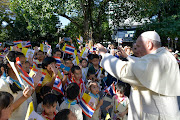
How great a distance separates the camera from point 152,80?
176 centimetres

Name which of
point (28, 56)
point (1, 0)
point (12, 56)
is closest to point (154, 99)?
point (12, 56)

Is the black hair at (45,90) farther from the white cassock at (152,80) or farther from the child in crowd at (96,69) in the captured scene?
the child in crowd at (96,69)

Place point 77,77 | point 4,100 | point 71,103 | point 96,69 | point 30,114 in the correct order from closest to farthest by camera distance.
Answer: point 4,100, point 30,114, point 71,103, point 77,77, point 96,69

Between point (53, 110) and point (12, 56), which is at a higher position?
point (12, 56)

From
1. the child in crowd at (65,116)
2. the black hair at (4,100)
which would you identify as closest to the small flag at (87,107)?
the child in crowd at (65,116)

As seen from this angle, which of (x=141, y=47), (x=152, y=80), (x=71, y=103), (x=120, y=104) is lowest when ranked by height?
(x=120, y=104)

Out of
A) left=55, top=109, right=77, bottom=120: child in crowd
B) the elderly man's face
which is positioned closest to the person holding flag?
left=55, top=109, right=77, bottom=120: child in crowd

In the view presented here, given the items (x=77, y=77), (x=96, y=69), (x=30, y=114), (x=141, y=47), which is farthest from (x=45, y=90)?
(x=96, y=69)

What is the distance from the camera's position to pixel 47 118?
221 cm

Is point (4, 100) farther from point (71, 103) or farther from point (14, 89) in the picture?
point (71, 103)

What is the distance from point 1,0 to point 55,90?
22.1 m

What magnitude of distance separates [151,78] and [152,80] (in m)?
0.03

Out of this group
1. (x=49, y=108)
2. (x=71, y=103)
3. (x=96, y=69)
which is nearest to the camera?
(x=49, y=108)

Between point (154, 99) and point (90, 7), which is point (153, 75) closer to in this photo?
point (154, 99)
